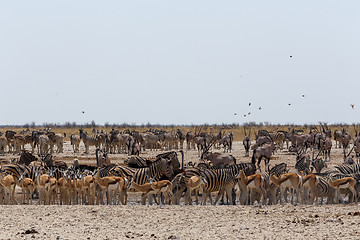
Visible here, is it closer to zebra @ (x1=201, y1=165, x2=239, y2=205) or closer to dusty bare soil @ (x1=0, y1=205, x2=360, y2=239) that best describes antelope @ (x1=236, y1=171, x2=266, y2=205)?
zebra @ (x1=201, y1=165, x2=239, y2=205)

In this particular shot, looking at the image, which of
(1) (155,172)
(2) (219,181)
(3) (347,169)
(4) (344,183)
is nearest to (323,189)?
(4) (344,183)

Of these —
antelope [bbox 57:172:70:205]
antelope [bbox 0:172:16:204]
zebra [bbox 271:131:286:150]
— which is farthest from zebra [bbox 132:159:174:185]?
zebra [bbox 271:131:286:150]

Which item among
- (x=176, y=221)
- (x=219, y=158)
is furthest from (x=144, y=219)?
(x=219, y=158)

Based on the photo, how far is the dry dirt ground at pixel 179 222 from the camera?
35.0 feet

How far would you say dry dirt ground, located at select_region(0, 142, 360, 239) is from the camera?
1066cm

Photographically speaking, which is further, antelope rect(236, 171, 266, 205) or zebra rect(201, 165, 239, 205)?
zebra rect(201, 165, 239, 205)

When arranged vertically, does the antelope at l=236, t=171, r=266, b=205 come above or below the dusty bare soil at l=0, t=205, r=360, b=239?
above

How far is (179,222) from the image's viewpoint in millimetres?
11898

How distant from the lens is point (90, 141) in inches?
1615

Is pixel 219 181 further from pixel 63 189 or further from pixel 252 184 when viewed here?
pixel 63 189

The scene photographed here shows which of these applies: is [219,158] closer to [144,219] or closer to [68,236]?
[144,219]

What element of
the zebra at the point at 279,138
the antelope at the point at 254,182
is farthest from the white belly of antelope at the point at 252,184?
the zebra at the point at 279,138

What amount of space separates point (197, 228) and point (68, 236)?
239 cm

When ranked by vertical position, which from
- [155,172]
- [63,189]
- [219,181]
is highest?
[155,172]
